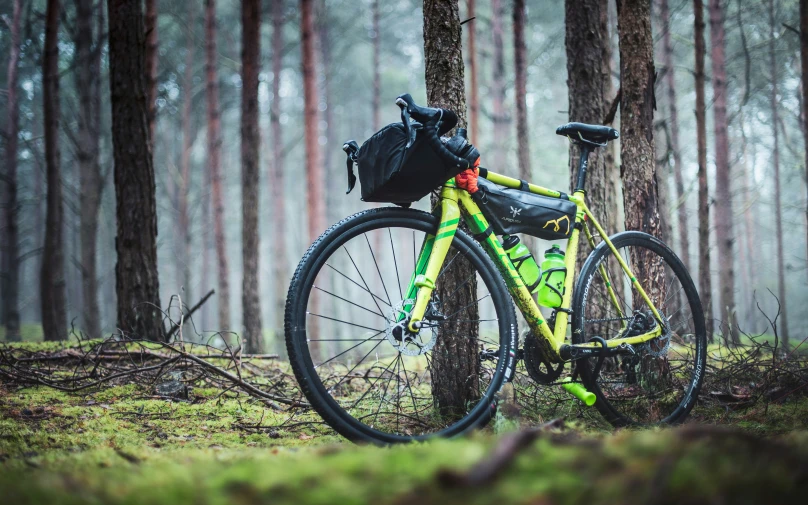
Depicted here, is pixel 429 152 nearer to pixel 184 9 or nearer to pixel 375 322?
pixel 184 9

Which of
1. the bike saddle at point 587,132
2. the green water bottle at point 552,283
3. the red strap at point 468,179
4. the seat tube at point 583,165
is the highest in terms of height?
the bike saddle at point 587,132

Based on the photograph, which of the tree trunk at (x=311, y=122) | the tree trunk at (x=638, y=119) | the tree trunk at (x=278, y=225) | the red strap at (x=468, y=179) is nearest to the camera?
the red strap at (x=468, y=179)

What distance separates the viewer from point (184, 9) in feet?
65.2

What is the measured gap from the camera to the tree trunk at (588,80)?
5508mm

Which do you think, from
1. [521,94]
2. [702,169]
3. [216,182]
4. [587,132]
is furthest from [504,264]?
[216,182]

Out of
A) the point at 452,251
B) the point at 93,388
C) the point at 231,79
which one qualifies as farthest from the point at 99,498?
the point at 231,79

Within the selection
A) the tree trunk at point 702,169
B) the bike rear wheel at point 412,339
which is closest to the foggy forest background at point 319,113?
the tree trunk at point 702,169

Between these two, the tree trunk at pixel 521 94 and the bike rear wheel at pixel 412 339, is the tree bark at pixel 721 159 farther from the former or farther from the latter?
the bike rear wheel at pixel 412 339

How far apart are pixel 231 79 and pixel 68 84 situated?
6693 mm

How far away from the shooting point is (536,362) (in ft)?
9.73

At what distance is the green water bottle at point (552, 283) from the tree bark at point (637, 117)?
113cm

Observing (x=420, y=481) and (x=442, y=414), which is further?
(x=442, y=414)

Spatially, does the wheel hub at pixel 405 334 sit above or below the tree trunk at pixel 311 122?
below

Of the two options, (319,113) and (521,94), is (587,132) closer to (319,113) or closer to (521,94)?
(521,94)
